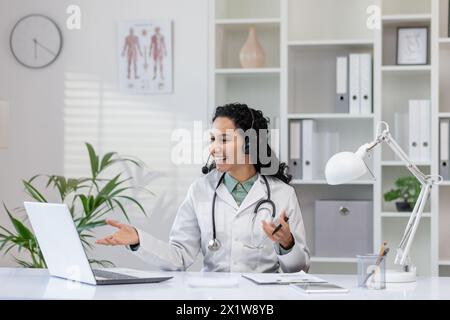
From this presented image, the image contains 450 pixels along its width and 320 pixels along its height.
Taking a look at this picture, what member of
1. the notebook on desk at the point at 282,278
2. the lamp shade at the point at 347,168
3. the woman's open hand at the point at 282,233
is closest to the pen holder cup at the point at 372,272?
the notebook on desk at the point at 282,278

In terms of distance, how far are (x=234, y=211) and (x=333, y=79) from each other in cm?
149

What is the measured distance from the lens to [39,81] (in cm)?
436

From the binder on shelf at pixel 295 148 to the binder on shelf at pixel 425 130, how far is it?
602 millimetres

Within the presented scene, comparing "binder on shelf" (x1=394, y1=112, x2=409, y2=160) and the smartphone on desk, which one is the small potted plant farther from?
the smartphone on desk

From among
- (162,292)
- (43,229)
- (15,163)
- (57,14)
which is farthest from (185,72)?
(162,292)

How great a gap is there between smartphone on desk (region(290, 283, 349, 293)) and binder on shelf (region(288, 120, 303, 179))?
5.74 feet

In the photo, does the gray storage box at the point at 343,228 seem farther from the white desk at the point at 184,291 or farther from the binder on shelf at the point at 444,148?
the white desk at the point at 184,291

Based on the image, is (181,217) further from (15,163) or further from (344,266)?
(15,163)

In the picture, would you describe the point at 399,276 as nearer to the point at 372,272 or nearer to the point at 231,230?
the point at 372,272

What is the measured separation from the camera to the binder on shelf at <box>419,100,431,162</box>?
3881 mm

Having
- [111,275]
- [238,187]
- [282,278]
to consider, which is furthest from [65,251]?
[238,187]

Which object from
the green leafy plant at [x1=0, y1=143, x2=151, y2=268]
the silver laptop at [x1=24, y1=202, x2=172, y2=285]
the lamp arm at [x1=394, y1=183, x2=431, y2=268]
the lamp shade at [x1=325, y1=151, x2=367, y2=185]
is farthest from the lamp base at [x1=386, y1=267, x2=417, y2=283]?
the green leafy plant at [x1=0, y1=143, x2=151, y2=268]
